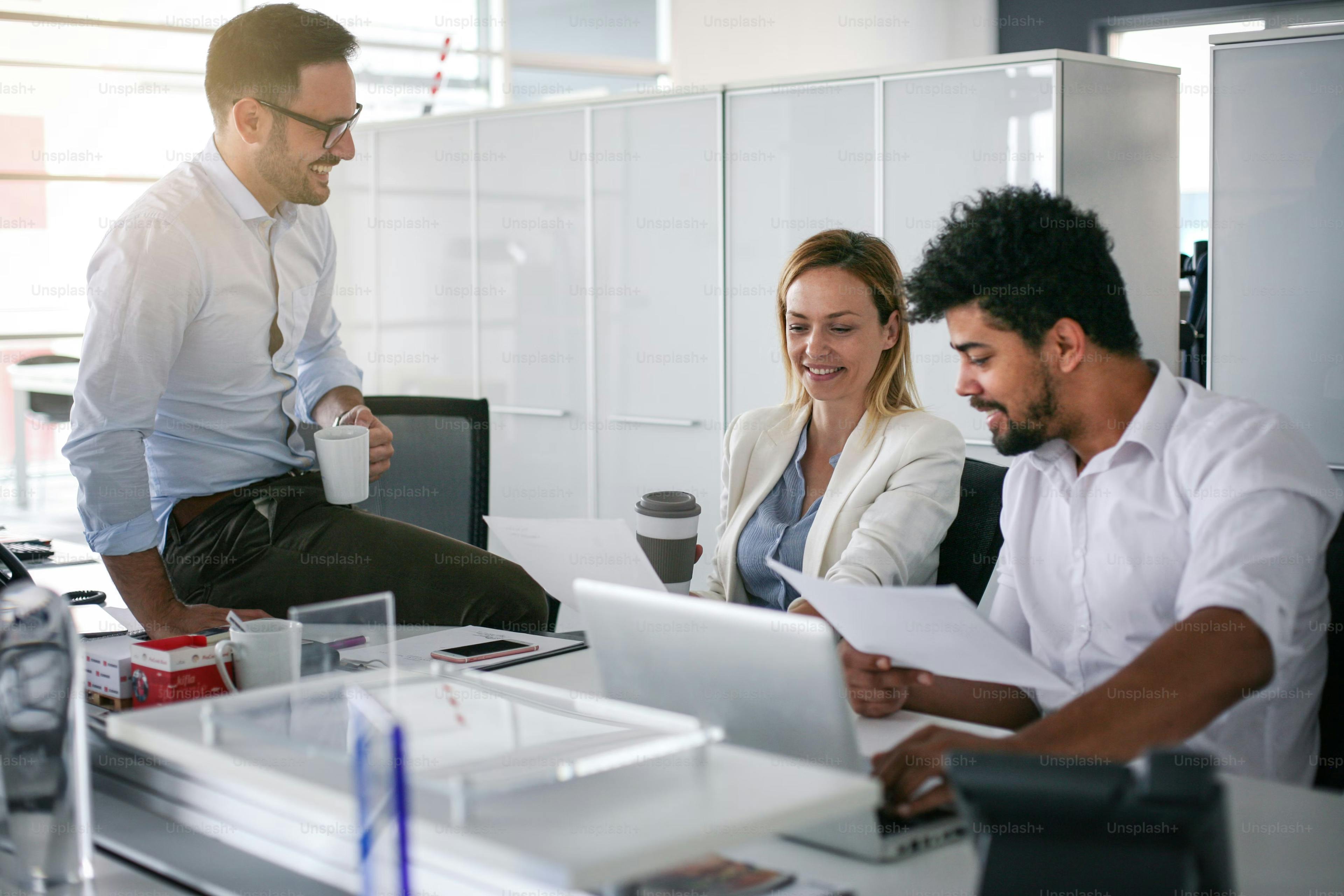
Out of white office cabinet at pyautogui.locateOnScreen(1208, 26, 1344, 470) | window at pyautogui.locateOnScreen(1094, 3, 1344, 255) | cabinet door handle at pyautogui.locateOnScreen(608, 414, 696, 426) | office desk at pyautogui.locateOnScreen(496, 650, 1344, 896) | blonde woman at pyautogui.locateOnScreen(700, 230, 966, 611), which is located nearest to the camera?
office desk at pyautogui.locateOnScreen(496, 650, 1344, 896)

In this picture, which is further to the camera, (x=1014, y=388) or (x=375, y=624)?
(x=1014, y=388)

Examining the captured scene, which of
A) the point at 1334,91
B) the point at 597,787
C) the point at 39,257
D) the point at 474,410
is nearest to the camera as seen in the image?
the point at 597,787

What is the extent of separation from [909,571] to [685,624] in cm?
98

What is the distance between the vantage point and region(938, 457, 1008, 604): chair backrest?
2104mm

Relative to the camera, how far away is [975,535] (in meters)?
2.12

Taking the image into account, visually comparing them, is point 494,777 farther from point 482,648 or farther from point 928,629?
point 482,648

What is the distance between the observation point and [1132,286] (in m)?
4.06

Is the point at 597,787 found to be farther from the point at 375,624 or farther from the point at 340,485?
the point at 340,485

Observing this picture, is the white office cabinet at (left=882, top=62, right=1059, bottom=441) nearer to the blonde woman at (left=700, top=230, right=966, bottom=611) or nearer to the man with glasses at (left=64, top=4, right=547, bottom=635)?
the blonde woman at (left=700, top=230, right=966, bottom=611)

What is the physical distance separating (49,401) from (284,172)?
3969mm

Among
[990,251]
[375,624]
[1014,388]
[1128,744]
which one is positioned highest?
[990,251]

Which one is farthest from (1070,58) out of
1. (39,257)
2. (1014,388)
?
(39,257)

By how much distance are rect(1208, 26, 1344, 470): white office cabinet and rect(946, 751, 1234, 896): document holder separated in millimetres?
3129

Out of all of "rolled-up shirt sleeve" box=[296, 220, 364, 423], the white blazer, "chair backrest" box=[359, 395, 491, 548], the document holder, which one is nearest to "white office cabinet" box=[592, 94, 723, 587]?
"chair backrest" box=[359, 395, 491, 548]
